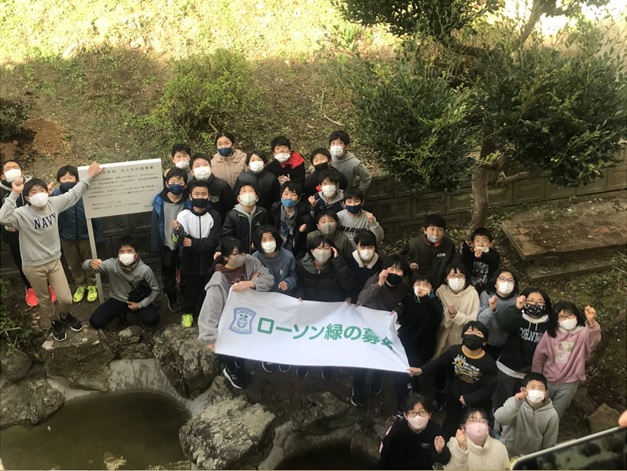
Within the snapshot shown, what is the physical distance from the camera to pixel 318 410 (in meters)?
6.64

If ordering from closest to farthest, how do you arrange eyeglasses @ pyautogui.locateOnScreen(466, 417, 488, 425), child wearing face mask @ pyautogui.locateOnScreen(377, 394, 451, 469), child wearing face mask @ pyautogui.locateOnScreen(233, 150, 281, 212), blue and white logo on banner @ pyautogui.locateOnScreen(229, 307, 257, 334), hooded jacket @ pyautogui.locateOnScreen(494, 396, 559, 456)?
eyeglasses @ pyautogui.locateOnScreen(466, 417, 488, 425) < child wearing face mask @ pyautogui.locateOnScreen(377, 394, 451, 469) < hooded jacket @ pyautogui.locateOnScreen(494, 396, 559, 456) < blue and white logo on banner @ pyautogui.locateOnScreen(229, 307, 257, 334) < child wearing face mask @ pyautogui.locateOnScreen(233, 150, 281, 212)

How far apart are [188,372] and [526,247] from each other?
15.8 ft

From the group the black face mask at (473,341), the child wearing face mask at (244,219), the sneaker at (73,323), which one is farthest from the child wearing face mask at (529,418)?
the sneaker at (73,323)

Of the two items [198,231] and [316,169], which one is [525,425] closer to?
[316,169]

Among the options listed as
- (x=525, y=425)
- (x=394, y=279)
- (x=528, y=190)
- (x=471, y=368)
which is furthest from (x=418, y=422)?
(x=528, y=190)

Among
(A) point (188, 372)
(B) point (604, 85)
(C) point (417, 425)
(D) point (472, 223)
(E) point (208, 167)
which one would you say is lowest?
(A) point (188, 372)

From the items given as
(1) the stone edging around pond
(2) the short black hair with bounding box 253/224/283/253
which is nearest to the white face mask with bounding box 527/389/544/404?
(1) the stone edging around pond

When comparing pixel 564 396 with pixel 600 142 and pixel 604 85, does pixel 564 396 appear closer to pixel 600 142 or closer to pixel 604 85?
pixel 600 142

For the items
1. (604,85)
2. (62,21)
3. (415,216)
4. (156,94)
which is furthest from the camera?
(62,21)

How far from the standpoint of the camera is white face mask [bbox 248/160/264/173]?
7.37m

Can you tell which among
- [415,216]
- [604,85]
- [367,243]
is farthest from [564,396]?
[415,216]

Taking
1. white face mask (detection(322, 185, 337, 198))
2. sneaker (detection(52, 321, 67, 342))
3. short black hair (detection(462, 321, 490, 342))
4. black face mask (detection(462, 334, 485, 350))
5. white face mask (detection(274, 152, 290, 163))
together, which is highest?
white face mask (detection(274, 152, 290, 163))

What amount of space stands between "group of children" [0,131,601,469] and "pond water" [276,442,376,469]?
549 mm

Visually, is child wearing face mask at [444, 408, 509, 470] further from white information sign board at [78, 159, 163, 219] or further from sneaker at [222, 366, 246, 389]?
white information sign board at [78, 159, 163, 219]
